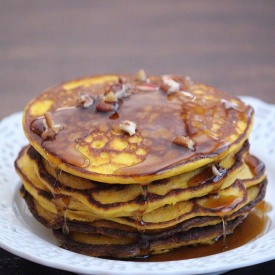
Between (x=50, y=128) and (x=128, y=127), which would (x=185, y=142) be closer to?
(x=128, y=127)

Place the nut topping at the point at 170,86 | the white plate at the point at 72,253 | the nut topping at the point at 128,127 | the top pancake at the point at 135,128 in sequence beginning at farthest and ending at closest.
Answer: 1. the nut topping at the point at 170,86
2. the nut topping at the point at 128,127
3. the top pancake at the point at 135,128
4. the white plate at the point at 72,253

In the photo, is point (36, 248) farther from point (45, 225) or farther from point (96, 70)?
point (96, 70)

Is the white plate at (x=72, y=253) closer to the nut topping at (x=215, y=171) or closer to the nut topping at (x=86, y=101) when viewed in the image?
the nut topping at (x=215, y=171)

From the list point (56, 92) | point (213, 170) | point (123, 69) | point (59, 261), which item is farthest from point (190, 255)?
point (123, 69)

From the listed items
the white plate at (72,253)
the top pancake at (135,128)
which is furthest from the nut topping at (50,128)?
the white plate at (72,253)

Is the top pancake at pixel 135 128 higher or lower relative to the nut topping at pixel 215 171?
higher

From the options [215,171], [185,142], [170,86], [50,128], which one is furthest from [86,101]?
[215,171]
